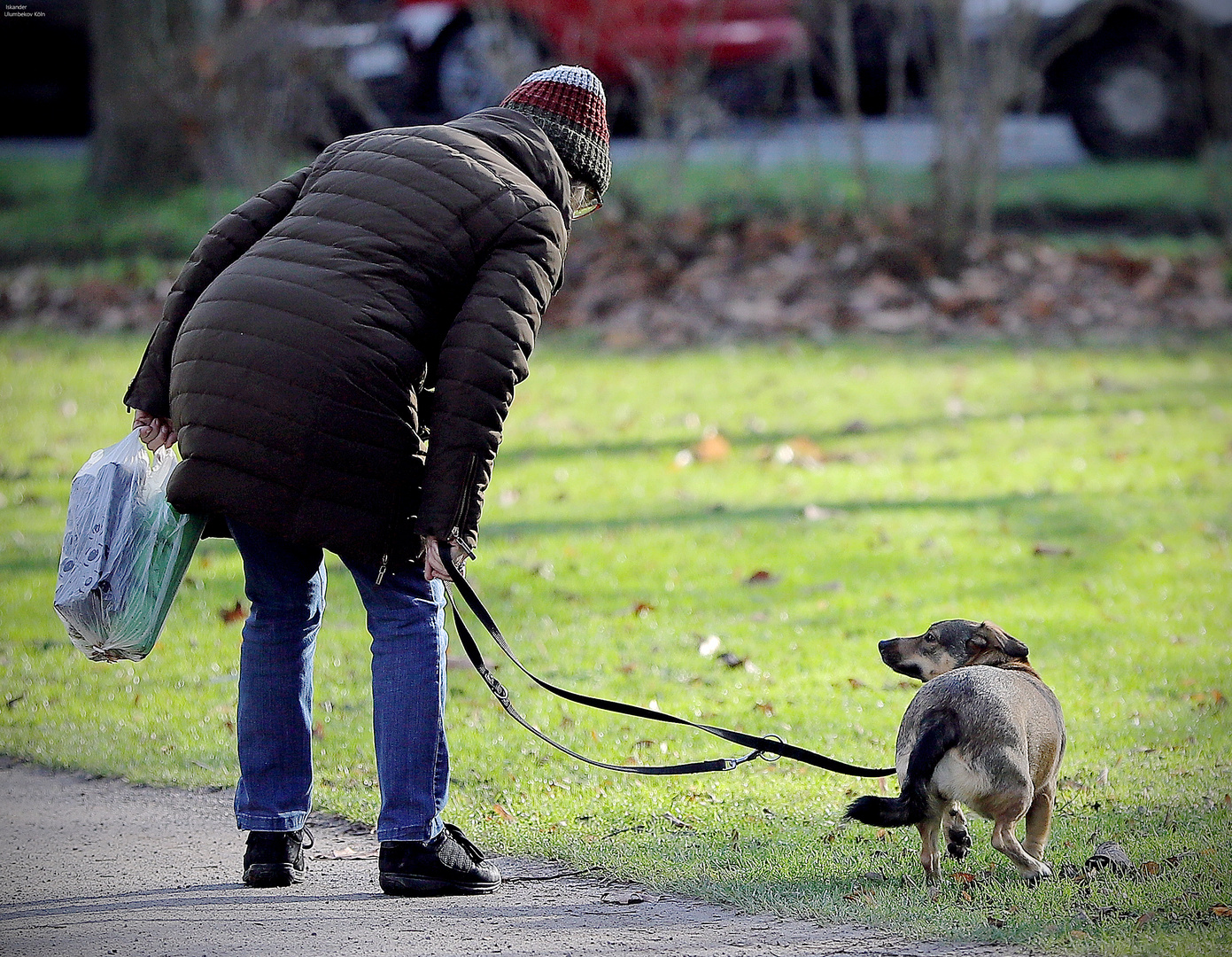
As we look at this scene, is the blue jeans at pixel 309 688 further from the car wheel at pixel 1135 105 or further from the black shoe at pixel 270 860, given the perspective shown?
the car wheel at pixel 1135 105

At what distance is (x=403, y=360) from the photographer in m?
3.40

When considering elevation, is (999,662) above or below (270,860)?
above

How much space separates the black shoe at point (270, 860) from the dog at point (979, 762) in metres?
1.39

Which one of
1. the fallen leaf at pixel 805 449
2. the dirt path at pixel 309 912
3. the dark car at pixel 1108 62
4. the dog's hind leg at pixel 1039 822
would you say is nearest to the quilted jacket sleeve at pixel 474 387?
the dirt path at pixel 309 912

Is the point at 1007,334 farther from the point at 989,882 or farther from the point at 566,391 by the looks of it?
the point at 989,882

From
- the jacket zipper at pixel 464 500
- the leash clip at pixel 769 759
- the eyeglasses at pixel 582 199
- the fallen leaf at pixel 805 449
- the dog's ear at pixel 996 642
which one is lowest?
the fallen leaf at pixel 805 449

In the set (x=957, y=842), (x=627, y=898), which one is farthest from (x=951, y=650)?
(x=627, y=898)

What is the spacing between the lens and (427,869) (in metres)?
3.60

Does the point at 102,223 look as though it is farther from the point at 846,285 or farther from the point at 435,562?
the point at 435,562

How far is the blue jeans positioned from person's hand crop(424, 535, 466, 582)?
3.6 inches

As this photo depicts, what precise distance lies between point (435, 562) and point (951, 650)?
1.44 metres

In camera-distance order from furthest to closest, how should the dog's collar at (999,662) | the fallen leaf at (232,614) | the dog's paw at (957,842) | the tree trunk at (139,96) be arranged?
the tree trunk at (139,96) → the fallen leaf at (232,614) → the dog's collar at (999,662) → the dog's paw at (957,842)

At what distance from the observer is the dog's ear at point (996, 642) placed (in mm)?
3920

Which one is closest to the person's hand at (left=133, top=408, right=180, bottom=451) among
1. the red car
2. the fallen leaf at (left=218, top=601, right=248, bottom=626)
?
the fallen leaf at (left=218, top=601, right=248, bottom=626)
